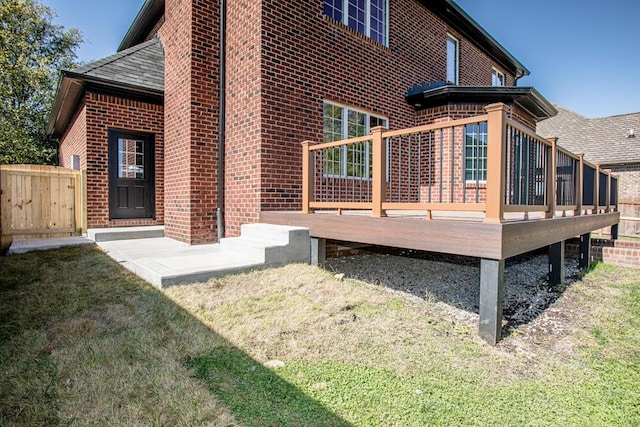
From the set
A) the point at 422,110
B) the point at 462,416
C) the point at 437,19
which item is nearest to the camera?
the point at 462,416

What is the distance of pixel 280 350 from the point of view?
9.88 feet

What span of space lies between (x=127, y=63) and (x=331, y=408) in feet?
29.1

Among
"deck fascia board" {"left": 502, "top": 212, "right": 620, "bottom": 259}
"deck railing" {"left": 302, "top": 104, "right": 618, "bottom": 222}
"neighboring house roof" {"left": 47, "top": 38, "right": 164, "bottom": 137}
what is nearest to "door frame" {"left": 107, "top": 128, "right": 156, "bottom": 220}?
"neighboring house roof" {"left": 47, "top": 38, "right": 164, "bottom": 137}

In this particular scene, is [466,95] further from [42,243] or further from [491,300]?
[42,243]

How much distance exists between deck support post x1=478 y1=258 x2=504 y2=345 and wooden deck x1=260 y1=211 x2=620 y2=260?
0.13 meters

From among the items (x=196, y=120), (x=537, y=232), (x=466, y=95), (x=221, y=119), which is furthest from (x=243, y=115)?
(x=466, y=95)

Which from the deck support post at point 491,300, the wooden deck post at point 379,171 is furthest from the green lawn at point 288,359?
the wooden deck post at point 379,171

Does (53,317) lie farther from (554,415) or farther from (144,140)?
(144,140)

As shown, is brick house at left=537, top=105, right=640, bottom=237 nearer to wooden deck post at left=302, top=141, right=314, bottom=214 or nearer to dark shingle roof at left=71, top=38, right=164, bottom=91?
wooden deck post at left=302, top=141, right=314, bottom=214

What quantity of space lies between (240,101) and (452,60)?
7.51 metres

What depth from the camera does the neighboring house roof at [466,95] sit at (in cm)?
833

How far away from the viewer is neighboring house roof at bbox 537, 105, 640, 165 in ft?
53.8

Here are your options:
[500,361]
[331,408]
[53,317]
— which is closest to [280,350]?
[331,408]

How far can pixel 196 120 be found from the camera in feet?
21.9
